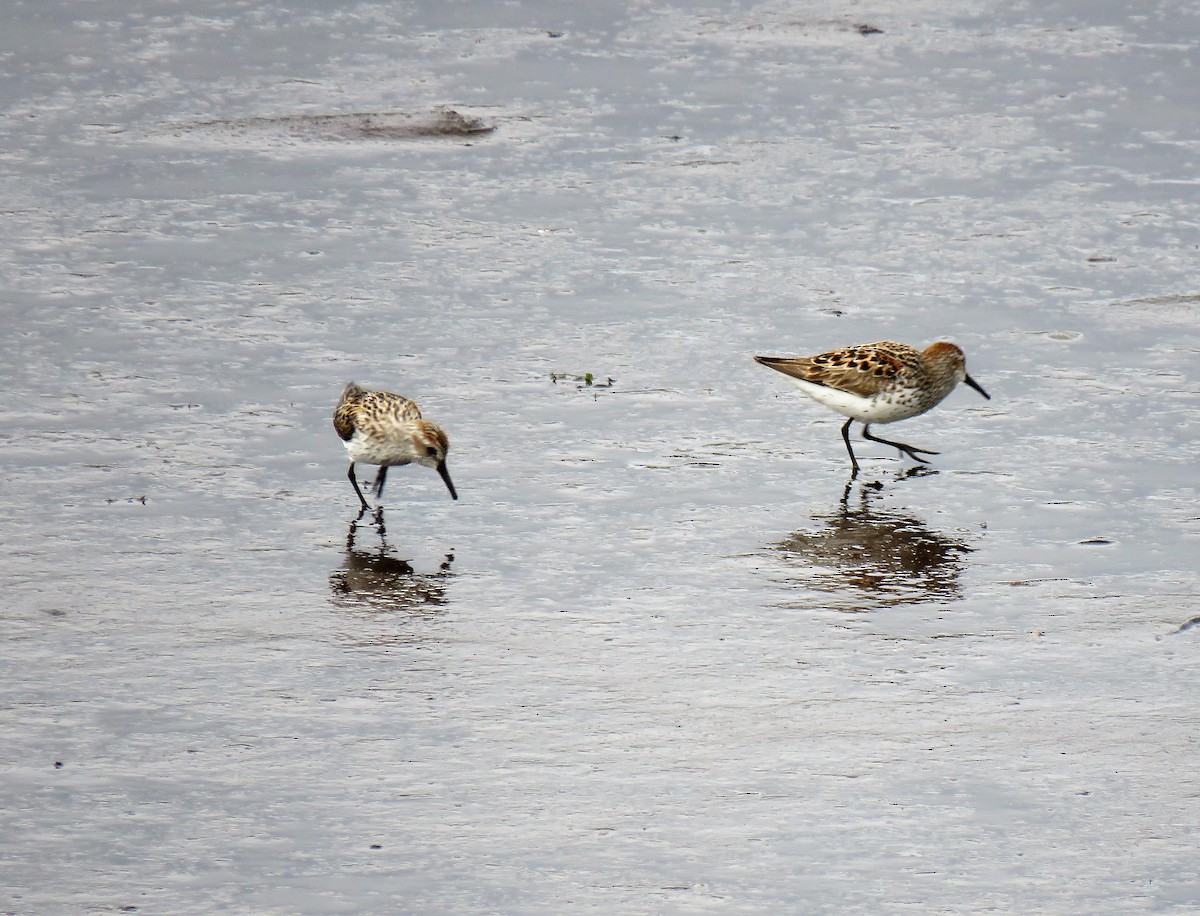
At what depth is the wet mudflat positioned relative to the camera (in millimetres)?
7277

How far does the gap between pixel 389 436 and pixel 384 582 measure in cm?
107

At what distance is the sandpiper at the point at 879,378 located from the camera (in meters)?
11.2

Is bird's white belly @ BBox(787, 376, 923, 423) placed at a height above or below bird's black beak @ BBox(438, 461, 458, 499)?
above

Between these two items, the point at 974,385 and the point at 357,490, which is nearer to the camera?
the point at 357,490

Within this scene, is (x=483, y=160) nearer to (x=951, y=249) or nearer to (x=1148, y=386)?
(x=951, y=249)

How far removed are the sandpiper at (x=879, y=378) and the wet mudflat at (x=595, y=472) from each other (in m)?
0.31

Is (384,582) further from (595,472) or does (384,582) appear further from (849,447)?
(849,447)

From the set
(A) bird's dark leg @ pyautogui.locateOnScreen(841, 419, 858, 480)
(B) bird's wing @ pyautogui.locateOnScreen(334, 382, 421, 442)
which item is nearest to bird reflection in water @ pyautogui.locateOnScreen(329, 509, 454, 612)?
(B) bird's wing @ pyautogui.locateOnScreen(334, 382, 421, 442)

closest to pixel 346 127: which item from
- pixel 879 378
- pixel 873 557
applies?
pixel 879 378

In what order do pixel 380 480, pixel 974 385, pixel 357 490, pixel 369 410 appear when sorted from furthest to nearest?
pixel 974 385
pixel 380 480
pixel 357 490
pixel 369 410

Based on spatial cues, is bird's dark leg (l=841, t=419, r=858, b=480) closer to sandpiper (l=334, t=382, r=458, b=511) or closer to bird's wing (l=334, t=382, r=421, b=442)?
sandpiper (l=334, t=382, r=458, b=511)

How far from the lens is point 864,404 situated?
1129 centimetres

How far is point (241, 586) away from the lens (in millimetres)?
9422

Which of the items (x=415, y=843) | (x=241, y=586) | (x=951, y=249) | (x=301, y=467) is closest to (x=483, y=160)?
(x=951, y=249)
